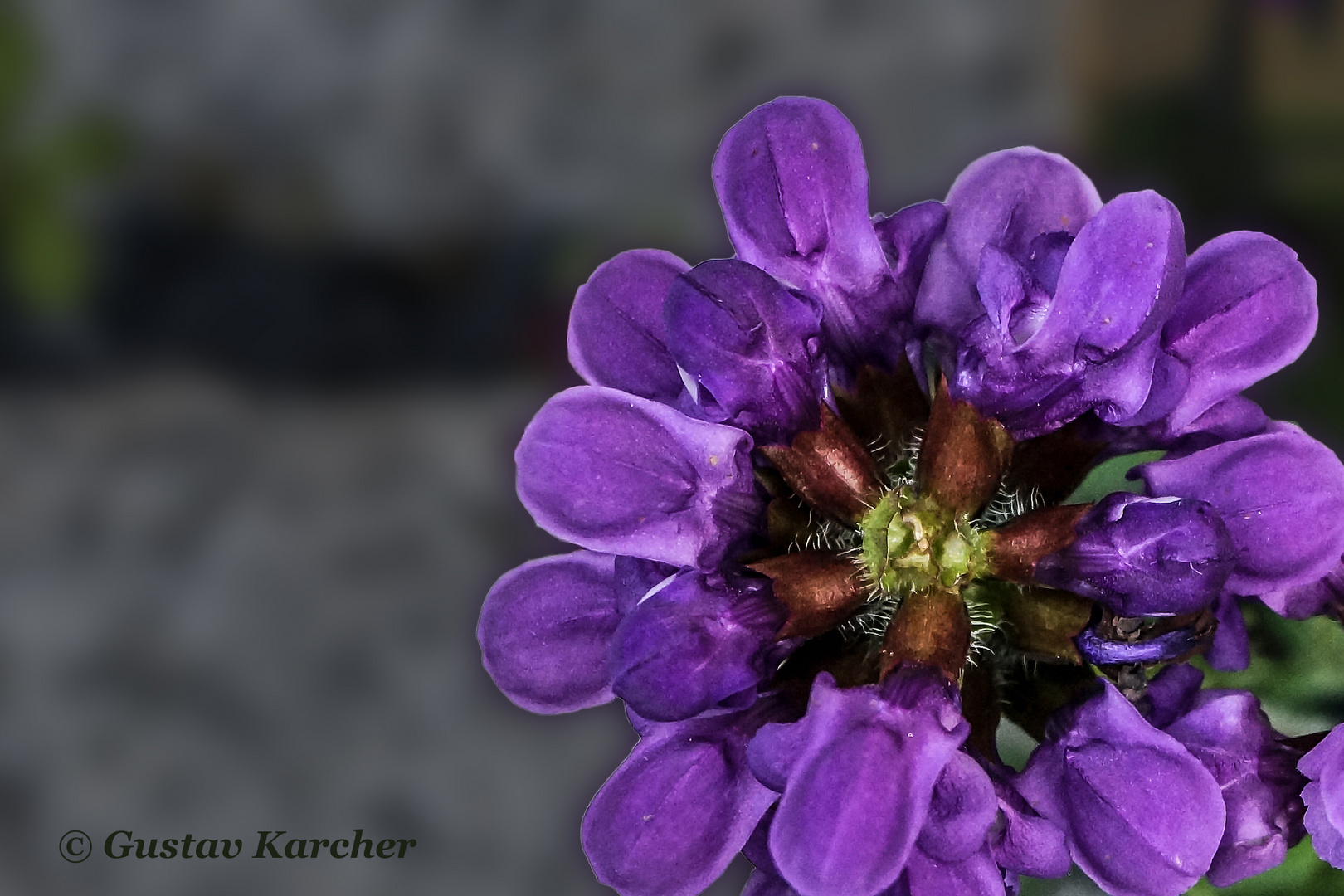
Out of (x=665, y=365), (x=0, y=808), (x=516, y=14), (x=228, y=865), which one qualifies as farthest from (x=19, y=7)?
(x=665, y=365)

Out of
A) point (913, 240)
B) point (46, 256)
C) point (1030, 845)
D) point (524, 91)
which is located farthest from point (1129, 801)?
point (46, 256)

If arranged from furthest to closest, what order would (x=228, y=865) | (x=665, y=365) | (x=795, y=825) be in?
(x=228, y=865), (x=665, y=365), (x=795, y=825)

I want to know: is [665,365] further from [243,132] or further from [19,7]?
[19,7]

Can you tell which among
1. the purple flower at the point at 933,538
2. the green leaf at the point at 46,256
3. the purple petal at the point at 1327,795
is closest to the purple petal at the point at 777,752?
the purple flower at the point at 933,538

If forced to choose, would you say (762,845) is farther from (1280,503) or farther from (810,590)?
(1280,503)

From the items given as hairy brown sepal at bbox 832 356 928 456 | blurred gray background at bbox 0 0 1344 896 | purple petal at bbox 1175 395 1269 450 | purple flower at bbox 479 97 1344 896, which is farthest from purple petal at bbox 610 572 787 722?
blurred gray background at bbox 0 0 1344 896

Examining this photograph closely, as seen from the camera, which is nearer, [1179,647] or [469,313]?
[1179,647]

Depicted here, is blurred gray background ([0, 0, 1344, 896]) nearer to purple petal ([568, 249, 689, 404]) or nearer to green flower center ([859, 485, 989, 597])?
purple petal ([568, 249, 689, 404])
